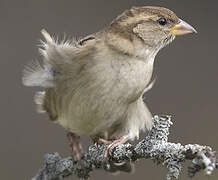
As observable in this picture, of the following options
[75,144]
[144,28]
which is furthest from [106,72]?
[75,144]

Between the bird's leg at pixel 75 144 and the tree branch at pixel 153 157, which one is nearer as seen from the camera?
the tree branch at pixel 153 157

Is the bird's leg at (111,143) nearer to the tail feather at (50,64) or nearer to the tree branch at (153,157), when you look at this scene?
the tree branch at (153,157)

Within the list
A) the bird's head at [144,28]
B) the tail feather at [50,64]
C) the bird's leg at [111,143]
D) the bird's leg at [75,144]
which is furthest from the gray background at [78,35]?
the bird's head at [144,28]

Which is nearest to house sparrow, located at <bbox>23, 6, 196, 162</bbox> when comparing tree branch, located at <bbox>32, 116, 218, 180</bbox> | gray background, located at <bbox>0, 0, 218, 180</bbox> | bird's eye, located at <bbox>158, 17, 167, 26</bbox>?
bird's eye, located at <bbox>158, 17, 167, 26</bbox>

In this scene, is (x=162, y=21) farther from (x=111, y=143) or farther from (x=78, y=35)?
(x=78, y=35)

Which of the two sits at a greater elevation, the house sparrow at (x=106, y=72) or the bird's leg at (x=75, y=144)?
the house sparrow at (x=106, y=72)

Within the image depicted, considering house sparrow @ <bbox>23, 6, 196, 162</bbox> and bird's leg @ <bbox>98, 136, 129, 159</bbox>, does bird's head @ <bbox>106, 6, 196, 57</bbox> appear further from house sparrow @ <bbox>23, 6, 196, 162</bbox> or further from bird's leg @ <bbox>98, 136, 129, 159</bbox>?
bird's leg @ <bbox>98, 136, 129, 159</bbox>

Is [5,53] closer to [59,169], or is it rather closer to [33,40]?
[33,40]
